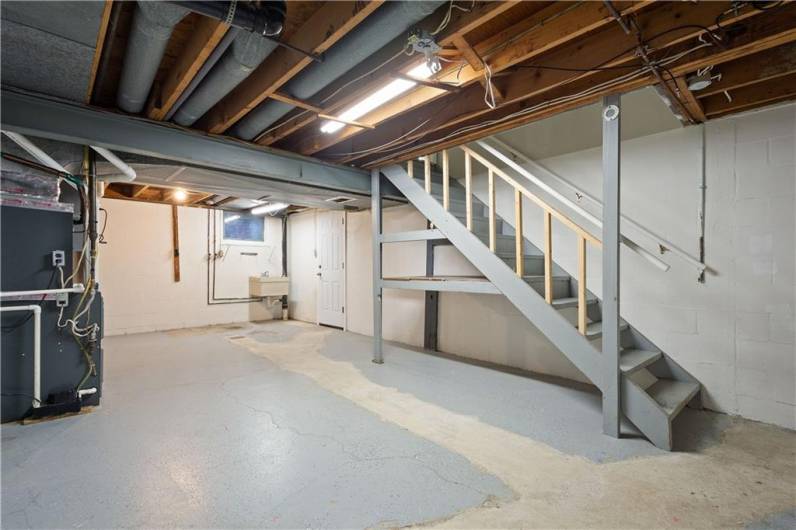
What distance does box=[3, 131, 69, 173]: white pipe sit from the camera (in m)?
2.29

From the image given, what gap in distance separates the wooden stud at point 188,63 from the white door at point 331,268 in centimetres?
368

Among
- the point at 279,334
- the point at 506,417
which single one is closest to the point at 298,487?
the point at 506,417

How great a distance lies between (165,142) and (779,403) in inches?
189

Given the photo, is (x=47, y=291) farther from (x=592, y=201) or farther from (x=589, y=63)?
(x=592, y=201)

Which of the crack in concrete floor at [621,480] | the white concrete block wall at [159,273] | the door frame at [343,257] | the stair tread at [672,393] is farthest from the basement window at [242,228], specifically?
the stair tread at [672,393]

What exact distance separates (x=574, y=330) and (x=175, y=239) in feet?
20.5

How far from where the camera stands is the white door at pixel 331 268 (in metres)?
6.08

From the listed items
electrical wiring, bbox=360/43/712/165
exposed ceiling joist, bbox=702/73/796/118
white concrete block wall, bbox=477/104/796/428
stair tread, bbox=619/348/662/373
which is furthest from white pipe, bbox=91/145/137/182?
exposed ceiling joist, bbox=702/73/796/118

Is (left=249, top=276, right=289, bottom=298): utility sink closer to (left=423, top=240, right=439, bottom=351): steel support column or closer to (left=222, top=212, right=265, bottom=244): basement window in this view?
(left=222, top=212, right=265, bottom=244): basement window

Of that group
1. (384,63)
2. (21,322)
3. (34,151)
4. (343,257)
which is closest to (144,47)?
(384,63)

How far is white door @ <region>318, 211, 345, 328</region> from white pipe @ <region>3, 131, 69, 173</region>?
152 inches

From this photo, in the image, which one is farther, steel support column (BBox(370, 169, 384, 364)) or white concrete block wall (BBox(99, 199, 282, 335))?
white concrete block wall (BBox(99, 199, 282, 335))

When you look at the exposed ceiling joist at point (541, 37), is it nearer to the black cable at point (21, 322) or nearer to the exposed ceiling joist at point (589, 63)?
the exposed ceiling joist at point (589, 63)

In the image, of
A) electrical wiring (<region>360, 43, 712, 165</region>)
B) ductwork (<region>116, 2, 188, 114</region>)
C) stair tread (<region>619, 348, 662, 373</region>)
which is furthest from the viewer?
stair tread (<region>619, 348, 662, 373</region>)
